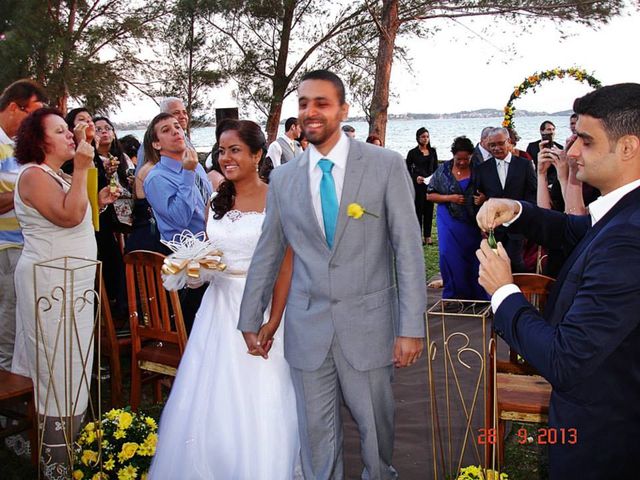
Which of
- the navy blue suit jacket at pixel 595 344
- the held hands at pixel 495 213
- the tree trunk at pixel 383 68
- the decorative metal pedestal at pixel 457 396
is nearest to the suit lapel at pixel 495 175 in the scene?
the decorative metal pedestal at pixel 457 396

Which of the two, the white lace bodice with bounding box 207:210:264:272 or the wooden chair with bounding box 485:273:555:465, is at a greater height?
the white lace bodice with bounding box 207:210:264:272

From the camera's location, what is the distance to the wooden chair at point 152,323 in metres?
3.67

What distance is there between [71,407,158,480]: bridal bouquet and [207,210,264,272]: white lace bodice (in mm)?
930

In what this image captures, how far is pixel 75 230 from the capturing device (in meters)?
3.44

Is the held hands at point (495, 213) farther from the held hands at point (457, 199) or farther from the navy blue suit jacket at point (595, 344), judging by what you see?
the held hands at point (457, 199)

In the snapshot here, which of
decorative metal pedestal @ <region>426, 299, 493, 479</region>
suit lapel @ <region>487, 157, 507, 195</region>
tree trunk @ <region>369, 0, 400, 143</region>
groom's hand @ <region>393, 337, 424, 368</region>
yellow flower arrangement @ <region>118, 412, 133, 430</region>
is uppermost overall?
tree trunk @ <region>369, 0, 400, 143</region>

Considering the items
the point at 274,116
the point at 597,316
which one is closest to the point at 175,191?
the point at 597,316

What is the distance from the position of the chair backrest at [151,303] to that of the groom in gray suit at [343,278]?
1020 mm

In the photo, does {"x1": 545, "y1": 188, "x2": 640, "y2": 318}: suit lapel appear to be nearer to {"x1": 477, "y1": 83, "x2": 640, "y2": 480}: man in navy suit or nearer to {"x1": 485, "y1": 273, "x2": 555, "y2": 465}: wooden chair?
{"x1": 477, "y1": 83, "x2": 640, "y2": 480}: man in navy suit

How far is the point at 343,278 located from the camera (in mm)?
2688

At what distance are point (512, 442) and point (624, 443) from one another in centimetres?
227

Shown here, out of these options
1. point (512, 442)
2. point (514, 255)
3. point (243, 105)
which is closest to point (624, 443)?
point (512, 442)

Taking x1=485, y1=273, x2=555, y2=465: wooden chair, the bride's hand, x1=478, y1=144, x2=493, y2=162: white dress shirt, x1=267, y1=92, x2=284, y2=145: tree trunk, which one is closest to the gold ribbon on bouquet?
the bride's hand

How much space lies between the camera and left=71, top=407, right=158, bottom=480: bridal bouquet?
2900 mm
